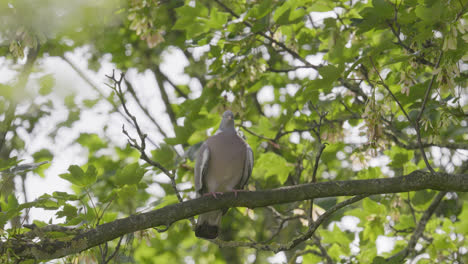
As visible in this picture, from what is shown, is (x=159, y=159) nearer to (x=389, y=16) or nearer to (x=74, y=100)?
(x=389, y=16)

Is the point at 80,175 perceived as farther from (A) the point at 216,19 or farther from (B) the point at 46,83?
(B) the point at 46,83

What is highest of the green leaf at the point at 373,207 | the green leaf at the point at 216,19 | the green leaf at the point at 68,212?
the green leaf at the point at 216,19

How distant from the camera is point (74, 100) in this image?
646cm

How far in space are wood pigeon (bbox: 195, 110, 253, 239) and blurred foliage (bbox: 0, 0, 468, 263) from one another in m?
0.19

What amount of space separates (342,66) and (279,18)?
135 cm

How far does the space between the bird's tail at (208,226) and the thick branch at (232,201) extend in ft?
3.11

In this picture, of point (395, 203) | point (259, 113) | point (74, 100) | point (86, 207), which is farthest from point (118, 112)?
point (395, 203)

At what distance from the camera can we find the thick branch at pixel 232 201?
2.59 metres

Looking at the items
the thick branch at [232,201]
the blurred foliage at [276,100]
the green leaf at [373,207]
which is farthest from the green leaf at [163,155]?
the green leaf at [373,207]

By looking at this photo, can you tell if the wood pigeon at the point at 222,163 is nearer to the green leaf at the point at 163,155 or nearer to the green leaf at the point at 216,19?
the green leaf at the point at 163,155

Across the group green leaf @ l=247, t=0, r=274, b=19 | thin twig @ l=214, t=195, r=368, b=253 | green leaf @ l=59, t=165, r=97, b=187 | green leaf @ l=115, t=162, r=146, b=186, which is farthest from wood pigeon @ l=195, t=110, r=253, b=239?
green leaf @ l=59, t=165, r=97, b=187

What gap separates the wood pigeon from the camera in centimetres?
431

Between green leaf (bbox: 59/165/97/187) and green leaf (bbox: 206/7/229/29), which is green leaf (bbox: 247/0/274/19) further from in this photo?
green leaf (bbox: 59/165/97/187)

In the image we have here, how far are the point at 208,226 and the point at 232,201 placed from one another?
99 cm
